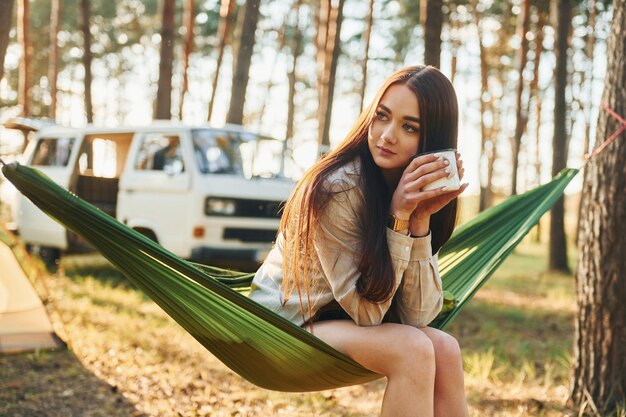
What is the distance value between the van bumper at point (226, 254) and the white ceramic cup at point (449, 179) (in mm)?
4107

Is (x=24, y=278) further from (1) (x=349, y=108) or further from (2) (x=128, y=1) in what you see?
(1) (x=349, y=108)

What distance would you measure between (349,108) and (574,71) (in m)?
8.90

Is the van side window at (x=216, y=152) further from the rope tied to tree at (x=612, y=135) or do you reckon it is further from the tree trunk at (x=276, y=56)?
the tree trunk at (x=276, y=56)

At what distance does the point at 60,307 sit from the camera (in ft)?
16.8

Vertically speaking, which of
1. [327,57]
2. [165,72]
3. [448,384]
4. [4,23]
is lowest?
[448,384]

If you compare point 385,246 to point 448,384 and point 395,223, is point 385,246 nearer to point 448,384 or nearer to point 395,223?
point 395,223

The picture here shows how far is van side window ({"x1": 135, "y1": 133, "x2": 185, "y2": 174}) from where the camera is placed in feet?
19.6

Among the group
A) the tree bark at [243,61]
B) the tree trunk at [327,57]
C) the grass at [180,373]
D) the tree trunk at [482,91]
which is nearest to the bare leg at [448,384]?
the grass at [180,373]

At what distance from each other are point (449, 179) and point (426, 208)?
150 mm

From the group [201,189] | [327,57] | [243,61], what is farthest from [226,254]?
[327,57]

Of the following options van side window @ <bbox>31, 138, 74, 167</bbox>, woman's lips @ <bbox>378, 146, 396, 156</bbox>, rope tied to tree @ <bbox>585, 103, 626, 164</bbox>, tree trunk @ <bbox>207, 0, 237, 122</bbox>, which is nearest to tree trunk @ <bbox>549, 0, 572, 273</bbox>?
tree trunk @ <bbox>207, 0, 237, 122</bbox>

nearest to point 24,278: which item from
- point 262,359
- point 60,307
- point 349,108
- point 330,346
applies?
point 60,307

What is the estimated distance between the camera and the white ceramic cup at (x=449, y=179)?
177 cm

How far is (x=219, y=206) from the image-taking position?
580 cm
